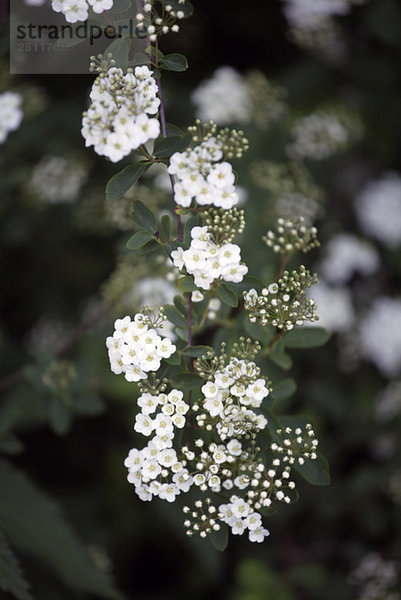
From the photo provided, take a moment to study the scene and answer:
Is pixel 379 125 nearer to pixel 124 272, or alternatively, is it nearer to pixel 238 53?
pixel 238 53

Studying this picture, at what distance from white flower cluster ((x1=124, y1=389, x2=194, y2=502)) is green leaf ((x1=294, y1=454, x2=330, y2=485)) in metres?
0.26

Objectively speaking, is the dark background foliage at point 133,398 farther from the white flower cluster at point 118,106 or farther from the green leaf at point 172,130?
the white flower cluster at point 118,106

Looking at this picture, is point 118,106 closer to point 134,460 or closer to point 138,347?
point 138,347

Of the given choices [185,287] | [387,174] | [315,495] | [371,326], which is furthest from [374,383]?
[185,287]

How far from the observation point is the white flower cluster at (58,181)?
2730 mm

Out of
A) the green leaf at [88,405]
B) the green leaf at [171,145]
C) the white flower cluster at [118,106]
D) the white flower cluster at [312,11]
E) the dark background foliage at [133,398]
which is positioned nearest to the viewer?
the white flower cluster at [118,106]

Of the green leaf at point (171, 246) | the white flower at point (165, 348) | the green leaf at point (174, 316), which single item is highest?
the green leaf at point (171, 246)

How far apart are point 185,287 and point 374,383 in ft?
8.16

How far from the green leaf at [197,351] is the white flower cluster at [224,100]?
6.19 ft

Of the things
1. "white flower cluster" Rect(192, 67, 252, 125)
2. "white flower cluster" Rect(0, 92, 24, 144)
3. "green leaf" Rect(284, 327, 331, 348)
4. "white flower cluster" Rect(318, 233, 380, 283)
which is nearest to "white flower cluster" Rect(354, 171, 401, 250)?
"white flower cluster" Rect(318, 233, 380, 283)

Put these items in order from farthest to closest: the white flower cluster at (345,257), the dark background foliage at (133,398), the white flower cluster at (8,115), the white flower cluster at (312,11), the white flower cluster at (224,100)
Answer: the white flower cluster at (345,257) → the white flower cluster at (312,11) → the white flower cluster at (224,100) → the dark background foliage at (133,398) → the white flower cluster at (8,115)

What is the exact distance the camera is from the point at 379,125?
3430 millimetres

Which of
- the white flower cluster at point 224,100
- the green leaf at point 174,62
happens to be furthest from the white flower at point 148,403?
the white flower cluster at point 224,100

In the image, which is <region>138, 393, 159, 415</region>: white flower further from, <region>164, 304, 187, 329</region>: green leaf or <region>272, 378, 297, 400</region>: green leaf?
<region>272, 378, 297, 400</region>: green leaf
